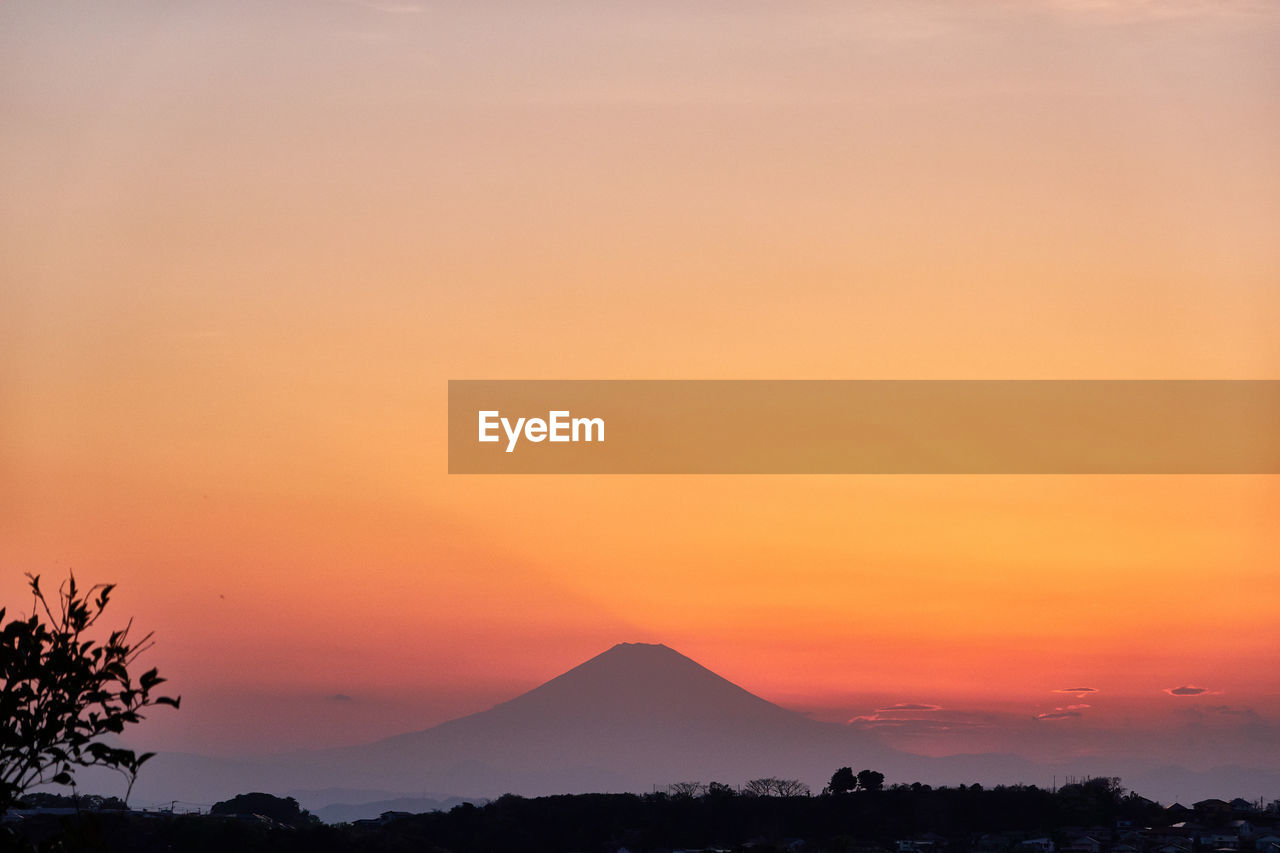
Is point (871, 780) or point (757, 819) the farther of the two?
point (871, 780)

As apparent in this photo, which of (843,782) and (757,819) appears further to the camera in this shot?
(843,782)

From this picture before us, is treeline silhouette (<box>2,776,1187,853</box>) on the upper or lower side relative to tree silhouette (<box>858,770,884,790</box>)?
lower

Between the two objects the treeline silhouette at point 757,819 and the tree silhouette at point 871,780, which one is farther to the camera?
the tree silhouette at point 871,780

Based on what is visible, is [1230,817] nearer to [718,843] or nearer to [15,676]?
[718,843]

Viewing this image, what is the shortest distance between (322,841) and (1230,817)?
3470 inches

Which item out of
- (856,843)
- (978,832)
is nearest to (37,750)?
(856,843)

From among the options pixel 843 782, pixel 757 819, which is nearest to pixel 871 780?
pixel 843 782

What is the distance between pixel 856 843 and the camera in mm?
123500

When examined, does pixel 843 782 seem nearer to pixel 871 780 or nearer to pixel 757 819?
pixel 871 780

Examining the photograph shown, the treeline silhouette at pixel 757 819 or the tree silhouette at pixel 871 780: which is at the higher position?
the tree silhouette at pixel 871 780

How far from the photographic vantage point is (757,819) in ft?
444

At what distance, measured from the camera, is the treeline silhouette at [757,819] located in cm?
12544

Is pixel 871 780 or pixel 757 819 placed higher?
pixel 871 780

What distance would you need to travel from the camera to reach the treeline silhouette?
125438mm
